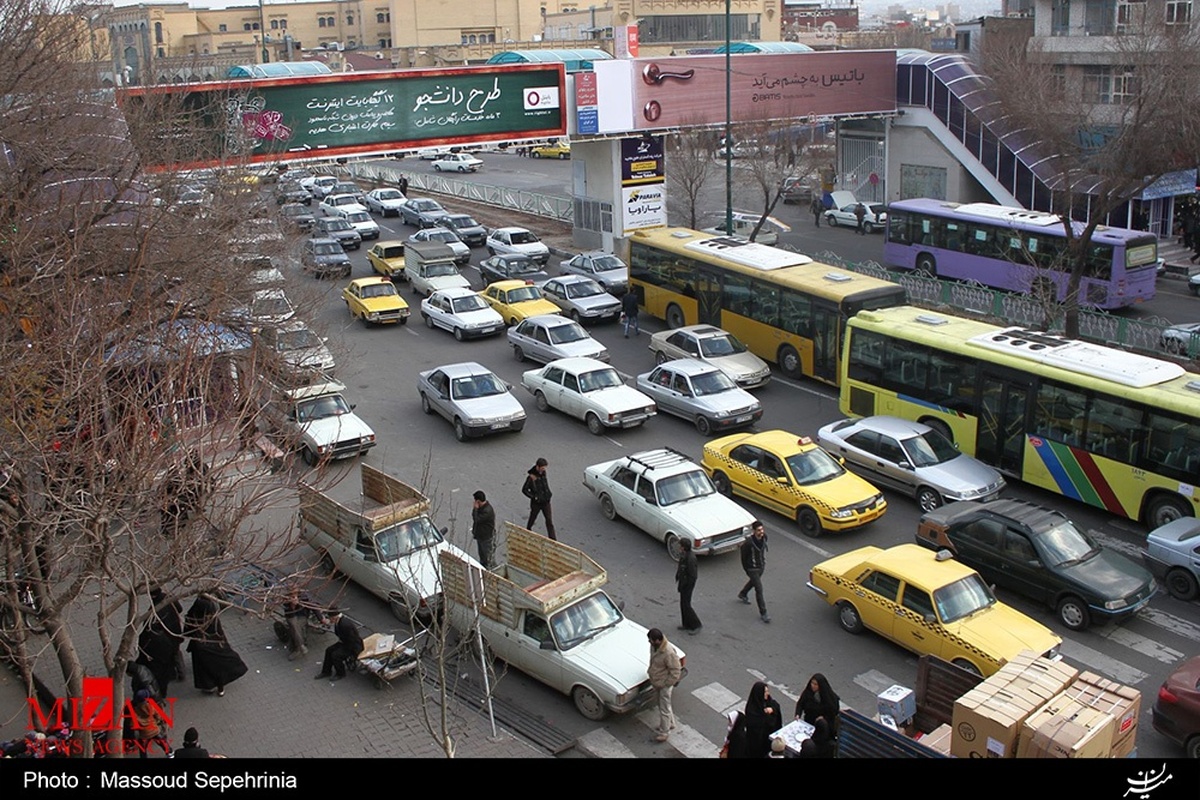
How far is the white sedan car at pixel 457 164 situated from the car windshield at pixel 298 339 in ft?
146

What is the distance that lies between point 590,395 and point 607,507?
448 cm

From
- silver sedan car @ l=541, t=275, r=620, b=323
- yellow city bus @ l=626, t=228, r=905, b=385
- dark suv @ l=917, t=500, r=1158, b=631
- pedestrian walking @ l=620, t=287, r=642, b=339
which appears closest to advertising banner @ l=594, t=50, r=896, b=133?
yellow city bus @ l=626, t=228, r=905, b=385

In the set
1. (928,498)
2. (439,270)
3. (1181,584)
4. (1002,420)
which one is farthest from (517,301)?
(1181,584)

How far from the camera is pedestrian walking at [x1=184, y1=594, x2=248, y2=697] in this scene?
14.1m

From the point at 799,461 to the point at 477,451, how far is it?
7066 mm

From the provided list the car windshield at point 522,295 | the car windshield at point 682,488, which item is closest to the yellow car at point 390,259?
the car windshield at point 522,295

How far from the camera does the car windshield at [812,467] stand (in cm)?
1877

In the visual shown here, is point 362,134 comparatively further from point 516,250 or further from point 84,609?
point 84,609

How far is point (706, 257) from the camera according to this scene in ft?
95.3

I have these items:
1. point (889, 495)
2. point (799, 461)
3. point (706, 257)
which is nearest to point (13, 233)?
point (799, 461)

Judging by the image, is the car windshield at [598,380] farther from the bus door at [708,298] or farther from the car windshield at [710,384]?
the bus door at [708,298]

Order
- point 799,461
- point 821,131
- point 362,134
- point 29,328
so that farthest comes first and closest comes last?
point 821,131 < point 362,134 < point 799,461 < point 29,328

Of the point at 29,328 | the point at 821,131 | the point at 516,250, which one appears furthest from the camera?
→ the point at 821,131

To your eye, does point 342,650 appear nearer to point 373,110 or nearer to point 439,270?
point 439,270
